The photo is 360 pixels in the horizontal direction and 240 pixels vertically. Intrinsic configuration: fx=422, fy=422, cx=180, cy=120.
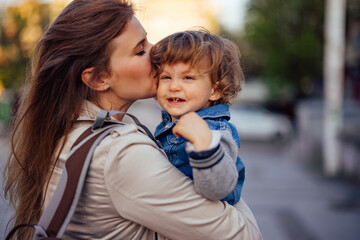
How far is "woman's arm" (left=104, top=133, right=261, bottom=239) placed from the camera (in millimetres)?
1451

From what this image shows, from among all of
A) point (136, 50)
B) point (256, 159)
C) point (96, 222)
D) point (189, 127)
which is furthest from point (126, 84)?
point (256, 159)

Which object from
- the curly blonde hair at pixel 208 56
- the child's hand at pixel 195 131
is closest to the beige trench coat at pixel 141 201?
the child's hand at pixel 195 131

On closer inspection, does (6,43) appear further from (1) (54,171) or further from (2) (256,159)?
(1) (54,171)

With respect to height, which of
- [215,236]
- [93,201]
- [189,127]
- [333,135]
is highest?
[189,127]

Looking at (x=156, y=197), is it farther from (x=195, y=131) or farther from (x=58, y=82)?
(x=58, y=82)

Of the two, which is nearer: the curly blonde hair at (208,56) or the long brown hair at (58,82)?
the long brown hair at (58,82)

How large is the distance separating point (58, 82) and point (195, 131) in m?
0.63

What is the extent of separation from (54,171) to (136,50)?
24.2 inches

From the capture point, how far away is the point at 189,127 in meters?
1.52

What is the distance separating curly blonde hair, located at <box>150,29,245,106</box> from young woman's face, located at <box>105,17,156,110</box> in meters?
0.06

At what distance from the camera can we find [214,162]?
1416 millimetres

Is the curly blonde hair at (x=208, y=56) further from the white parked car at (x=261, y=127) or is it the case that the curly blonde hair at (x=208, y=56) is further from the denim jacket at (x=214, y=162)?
the white parked car at (x=261, y=127)

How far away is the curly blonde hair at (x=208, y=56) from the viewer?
72.4 inches

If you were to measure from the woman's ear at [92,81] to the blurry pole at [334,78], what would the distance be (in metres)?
8.81
